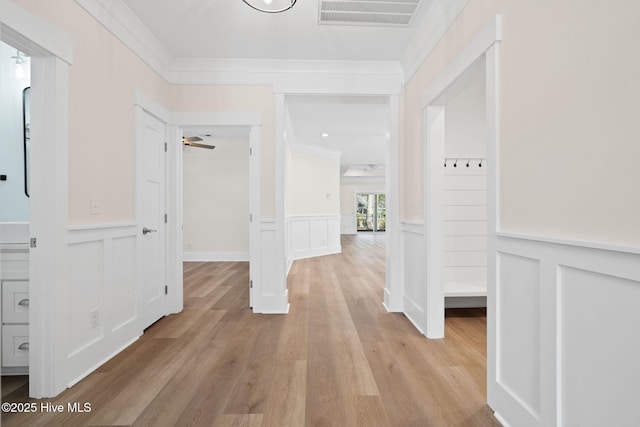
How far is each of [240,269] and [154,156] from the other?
3049 millimetres

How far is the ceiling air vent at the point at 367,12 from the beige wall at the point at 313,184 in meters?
4.18

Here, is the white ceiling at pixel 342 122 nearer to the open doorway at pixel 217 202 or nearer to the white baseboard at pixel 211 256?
the open doorway at pixel 217 202

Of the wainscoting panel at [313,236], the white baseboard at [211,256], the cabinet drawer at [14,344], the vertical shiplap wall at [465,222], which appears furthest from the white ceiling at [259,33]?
the white baseboard at [211,256]

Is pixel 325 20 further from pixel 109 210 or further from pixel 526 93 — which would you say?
pixel 109 210

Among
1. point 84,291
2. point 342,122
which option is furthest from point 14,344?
point 342,122

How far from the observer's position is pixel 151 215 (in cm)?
300

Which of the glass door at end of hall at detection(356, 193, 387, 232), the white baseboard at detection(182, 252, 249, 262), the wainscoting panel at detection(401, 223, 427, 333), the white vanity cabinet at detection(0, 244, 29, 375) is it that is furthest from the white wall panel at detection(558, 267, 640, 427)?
the glass door at end of hall at detection(356, 193, 387, 232)

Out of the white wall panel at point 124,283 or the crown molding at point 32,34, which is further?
the white wall panel at point 124,283

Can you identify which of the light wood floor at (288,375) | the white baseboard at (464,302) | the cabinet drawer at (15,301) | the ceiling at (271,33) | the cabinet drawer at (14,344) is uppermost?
the ceiling at (271,33)

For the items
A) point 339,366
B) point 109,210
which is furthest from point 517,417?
point 109,210

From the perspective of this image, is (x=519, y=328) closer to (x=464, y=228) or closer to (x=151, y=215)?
(x=464, y=228)

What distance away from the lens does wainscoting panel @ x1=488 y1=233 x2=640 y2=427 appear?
995 mm

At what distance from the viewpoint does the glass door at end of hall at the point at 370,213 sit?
15.4m

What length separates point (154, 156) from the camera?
305cm
